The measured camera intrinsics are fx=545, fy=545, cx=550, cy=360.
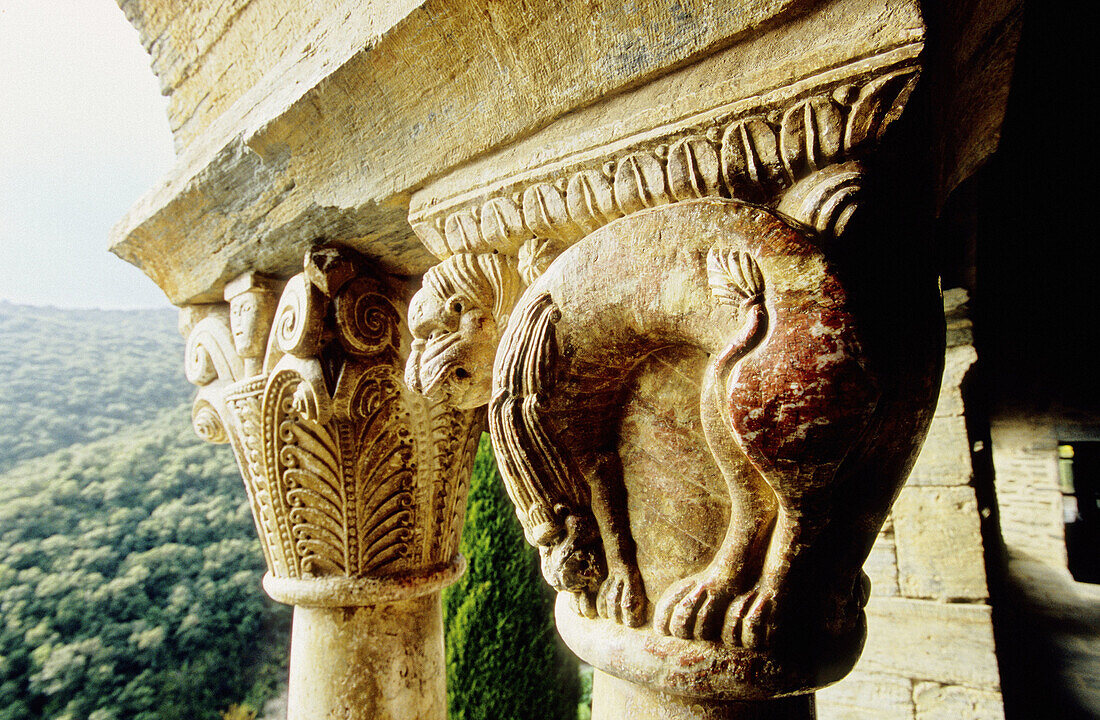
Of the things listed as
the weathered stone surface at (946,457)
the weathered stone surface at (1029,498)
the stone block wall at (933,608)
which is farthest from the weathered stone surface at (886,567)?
the weathered stone surface at (1029,498)

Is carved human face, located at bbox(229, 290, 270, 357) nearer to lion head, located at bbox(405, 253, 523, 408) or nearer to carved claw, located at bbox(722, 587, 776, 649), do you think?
lion head, located at bbox(405, 253, 523, 408)

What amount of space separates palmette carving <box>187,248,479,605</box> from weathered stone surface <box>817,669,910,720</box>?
162cm

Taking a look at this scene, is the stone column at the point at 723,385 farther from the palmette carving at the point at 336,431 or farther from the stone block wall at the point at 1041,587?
the stone block wall at the point at 1041,587

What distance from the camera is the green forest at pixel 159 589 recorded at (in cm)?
370

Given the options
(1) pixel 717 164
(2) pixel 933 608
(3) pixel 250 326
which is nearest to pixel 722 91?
(1) pixel 717 164

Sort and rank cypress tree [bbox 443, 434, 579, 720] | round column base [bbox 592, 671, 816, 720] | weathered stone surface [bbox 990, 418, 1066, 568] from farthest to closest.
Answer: weathered stone surface [bbox 990, 418, 1066, 568] → cypress tree [bbox 443, 434, 579, 720] → round column base [bbox 592, 671, 816, 720]

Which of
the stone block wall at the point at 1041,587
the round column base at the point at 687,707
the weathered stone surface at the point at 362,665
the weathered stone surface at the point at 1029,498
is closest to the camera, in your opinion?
the round column base at the point at 687,707

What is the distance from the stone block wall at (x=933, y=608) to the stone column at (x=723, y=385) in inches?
62.7

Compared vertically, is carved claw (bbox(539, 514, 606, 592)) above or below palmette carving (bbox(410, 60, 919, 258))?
below

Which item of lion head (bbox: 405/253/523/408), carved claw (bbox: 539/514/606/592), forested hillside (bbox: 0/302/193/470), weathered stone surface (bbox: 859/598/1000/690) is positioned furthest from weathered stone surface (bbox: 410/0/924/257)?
forested hillside (bbox: 0/302/193/470)

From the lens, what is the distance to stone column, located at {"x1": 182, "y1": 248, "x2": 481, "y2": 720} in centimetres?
122

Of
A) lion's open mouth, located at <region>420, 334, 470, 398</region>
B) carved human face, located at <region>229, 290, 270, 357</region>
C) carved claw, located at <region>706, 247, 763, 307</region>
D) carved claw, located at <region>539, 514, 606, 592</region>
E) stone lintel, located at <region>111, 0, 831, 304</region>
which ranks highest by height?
stone lintel, located at <region>111, 0, 831, 304</region>

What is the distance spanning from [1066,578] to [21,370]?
1248 cm

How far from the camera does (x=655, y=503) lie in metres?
0.72
